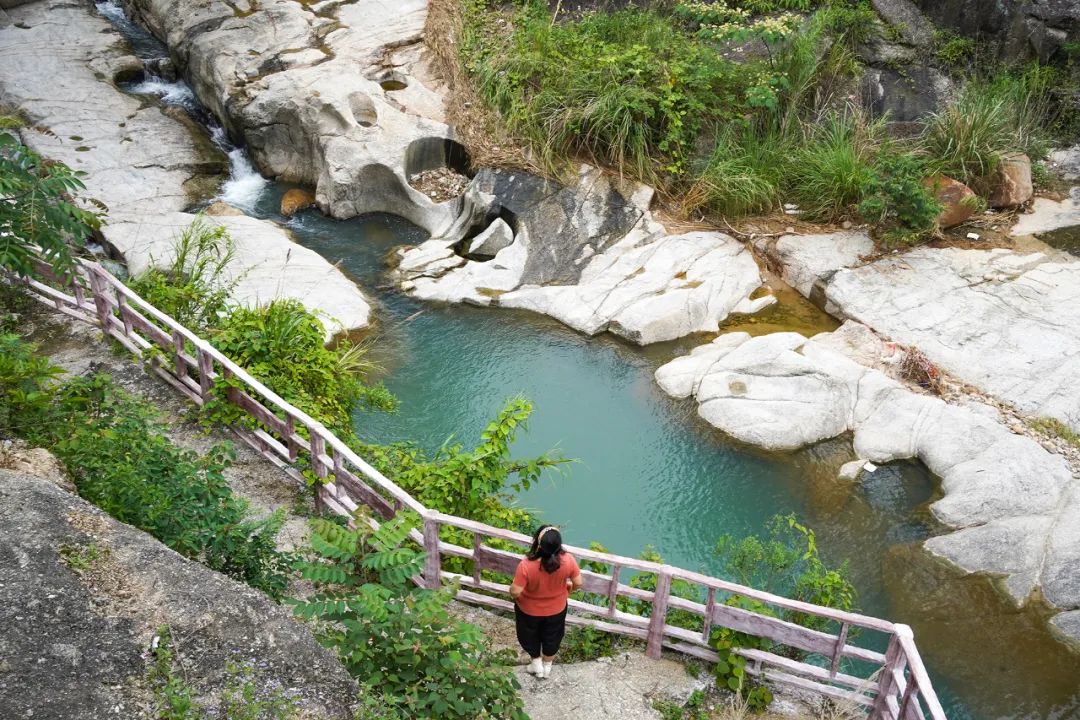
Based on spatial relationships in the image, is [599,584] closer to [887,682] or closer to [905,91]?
[887,682]

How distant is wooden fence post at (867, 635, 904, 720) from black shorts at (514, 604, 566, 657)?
5.87ft

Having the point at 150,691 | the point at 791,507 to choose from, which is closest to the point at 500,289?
the point at 791,507

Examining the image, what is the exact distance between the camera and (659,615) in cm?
502

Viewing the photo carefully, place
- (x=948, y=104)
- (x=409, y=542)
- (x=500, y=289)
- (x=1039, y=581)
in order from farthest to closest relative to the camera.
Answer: (x=948, y=104), (x=500, y=289), (x=1039, y=581), (x=409, y=542)

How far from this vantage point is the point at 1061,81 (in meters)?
11.7

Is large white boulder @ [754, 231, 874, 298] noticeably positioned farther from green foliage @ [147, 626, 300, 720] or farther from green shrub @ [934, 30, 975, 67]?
green foliage @ [147, 626, 300, 720]

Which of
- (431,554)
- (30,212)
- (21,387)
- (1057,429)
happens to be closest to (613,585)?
(431,554)

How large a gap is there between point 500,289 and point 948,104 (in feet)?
21.7

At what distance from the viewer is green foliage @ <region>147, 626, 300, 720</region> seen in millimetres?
3070

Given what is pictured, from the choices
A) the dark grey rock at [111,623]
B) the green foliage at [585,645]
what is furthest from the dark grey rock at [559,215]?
the dark grey rock at [111,623]

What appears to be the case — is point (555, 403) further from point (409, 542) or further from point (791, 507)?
point (409, 542)

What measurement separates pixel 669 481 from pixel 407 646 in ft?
16.2

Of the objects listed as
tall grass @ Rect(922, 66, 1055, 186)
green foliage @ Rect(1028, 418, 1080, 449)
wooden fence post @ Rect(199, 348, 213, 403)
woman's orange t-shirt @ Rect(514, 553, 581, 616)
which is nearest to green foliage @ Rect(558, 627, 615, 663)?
woman's orange t-shirt @ Rect(514, 553, 581, 616)

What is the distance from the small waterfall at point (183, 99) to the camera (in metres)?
12.5
